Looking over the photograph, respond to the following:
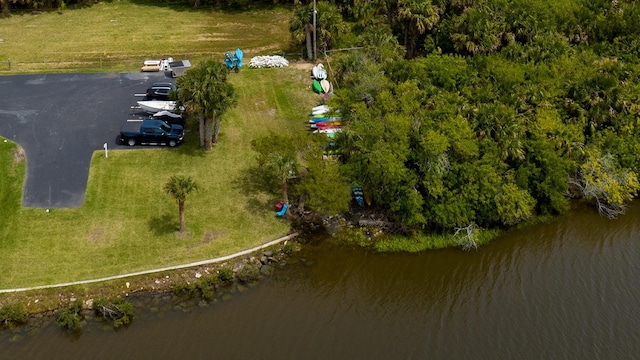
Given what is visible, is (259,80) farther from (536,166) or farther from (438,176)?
(536,166)

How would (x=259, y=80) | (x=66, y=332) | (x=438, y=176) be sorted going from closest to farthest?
1. (x=66, y=332)
2. (x=438, y=176)
3. (x=259, y=80)

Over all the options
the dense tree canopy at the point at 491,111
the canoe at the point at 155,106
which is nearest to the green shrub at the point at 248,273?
the dense tree canopy at the point at 491,111

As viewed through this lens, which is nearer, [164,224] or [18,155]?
[164,224]

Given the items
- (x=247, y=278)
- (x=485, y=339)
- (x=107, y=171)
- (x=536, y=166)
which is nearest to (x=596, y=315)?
(x=485, y=339)

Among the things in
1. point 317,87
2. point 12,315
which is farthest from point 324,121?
point 12,315

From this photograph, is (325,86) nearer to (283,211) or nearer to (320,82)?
(320,82)

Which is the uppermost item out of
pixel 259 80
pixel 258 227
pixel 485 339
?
pixel 259 80

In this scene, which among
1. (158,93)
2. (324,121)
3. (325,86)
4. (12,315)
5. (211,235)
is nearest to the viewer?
(12,315)
